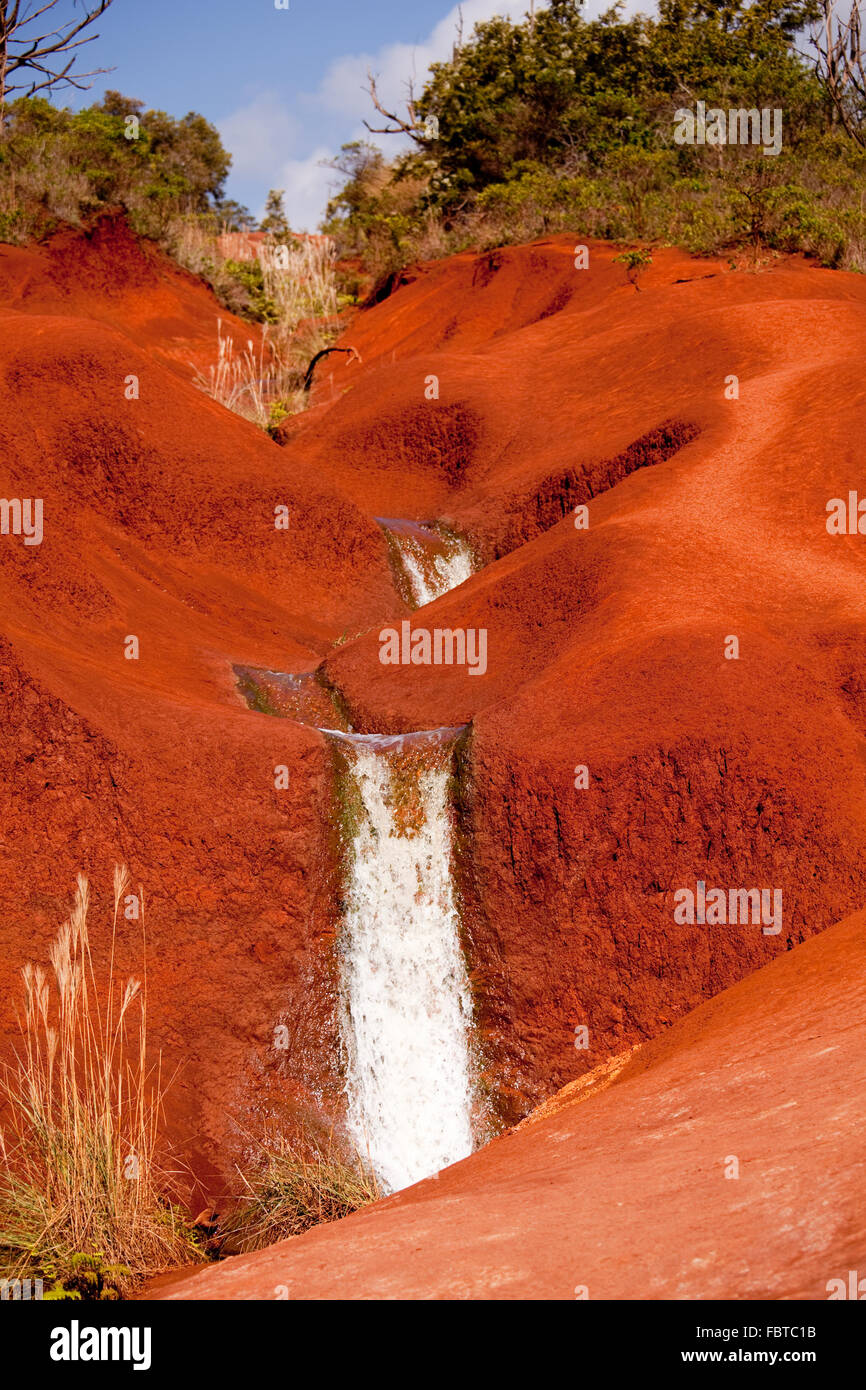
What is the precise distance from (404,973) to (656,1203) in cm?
430

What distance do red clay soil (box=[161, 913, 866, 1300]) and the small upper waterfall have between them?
860cm

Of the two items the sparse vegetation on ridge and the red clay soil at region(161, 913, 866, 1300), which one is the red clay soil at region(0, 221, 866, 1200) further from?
the sparse vegetation on ridge

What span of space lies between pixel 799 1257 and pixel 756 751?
4.60m

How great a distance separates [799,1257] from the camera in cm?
278

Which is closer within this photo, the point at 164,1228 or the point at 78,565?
the point at 164,1228

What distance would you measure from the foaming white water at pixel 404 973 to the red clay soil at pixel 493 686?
0.62ft

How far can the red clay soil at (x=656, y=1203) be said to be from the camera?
291 cm

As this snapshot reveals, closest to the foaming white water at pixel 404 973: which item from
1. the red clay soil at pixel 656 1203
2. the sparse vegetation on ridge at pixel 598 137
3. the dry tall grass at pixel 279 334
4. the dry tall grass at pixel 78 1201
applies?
the red clay soil at pixel 656 1203

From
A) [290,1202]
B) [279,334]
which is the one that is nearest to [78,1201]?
[290,1202]

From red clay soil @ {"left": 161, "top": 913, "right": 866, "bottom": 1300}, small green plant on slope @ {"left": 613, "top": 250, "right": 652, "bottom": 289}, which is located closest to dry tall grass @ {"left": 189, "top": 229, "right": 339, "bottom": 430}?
small green plant on slope @ {"left": 613, "top": 250, "right": 652, "bottom": 289}

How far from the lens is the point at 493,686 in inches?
362
